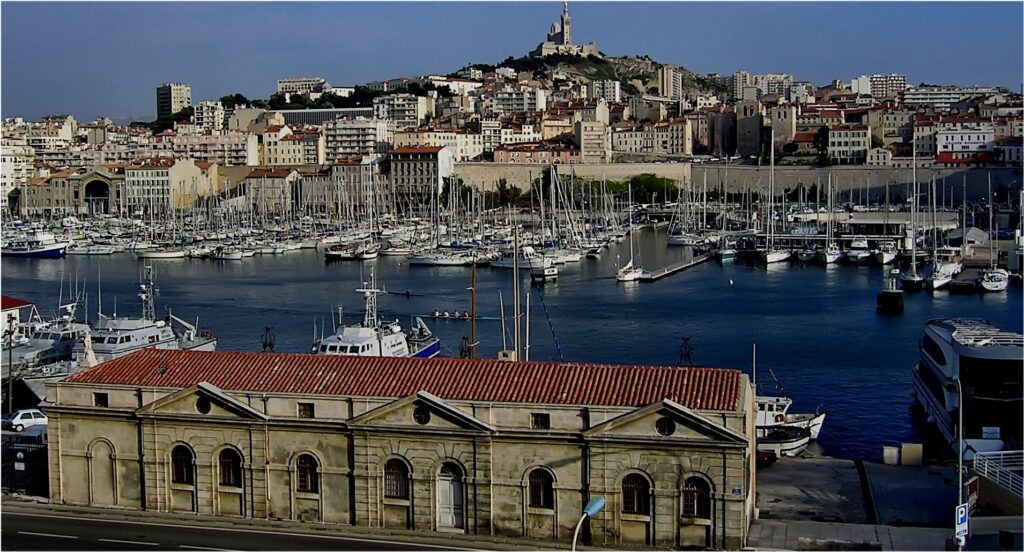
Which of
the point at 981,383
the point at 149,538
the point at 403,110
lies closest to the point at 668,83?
the point at 403,110

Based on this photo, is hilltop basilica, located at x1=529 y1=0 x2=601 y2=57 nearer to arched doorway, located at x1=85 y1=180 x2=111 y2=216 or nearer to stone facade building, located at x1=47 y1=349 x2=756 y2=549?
arched doorway, located at x1=85 y1=180 x2=111 y2=216

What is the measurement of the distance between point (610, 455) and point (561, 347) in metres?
14.5

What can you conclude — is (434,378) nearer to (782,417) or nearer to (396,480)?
(396,480)

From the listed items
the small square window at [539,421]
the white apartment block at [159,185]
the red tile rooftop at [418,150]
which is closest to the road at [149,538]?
the small square window at [539,421]

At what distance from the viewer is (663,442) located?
390 inches

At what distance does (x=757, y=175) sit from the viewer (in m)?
63.4

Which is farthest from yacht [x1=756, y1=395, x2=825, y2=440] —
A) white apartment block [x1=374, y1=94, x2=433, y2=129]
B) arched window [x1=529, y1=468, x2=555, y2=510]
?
white apartment block [x1=374, y1=94, x2=433, y2=129]

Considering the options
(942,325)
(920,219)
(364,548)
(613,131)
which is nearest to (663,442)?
(364,548)

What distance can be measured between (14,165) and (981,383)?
6812 cm

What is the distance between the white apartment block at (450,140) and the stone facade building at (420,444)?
57.2m

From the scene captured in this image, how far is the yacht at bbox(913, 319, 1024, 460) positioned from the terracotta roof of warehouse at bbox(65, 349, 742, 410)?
461cm

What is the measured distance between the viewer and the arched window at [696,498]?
9.92 meters

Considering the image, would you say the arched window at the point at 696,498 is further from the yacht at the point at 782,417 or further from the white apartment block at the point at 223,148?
the white apartment block at the point at 223,148

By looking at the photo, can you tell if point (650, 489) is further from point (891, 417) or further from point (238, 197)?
point (238, 197)
